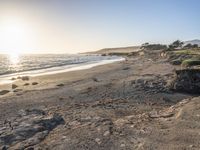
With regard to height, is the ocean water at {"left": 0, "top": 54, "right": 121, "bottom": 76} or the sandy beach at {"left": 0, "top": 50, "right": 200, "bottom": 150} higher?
the sandy beach at {"left": 0, "top": 50, "right": 200, "bottom": 150}

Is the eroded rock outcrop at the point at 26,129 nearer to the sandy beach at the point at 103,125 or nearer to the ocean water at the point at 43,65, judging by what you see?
the sandy beach at the point at 103,125

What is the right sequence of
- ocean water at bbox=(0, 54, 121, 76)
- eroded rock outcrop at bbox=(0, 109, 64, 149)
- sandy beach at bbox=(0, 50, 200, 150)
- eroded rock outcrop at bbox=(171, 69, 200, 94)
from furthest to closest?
1. ocean water at bbox=(0, 54, 121, 76)
2. eroded rock outcrop at bbox=(171, 69, 200, 94)
3. eroded rock outcrop at bbox=(0, 109, 64, 149)
4. sandy beach at bbox=(0, 50, 200, 150)

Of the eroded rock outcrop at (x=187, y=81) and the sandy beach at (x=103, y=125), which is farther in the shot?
the eroded rock outcrop at (x=187, y=81)

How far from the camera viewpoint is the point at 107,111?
51.9 feet

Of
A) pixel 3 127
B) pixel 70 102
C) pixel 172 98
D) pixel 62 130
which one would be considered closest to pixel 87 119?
pixel 62 130

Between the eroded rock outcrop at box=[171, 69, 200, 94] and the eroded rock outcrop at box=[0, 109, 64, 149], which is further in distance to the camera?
the eroded rock outcrop at box=[171, 69, 200, 94]

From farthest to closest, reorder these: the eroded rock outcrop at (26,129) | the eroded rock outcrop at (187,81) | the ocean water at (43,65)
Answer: the ocean water at (43,65)
the eroded rock outcrop at (187,81)
the eroded rock outcrop at (26,129)

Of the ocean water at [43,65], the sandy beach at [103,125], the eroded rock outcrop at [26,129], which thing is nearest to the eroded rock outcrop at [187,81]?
the sandy beach at [103,125]

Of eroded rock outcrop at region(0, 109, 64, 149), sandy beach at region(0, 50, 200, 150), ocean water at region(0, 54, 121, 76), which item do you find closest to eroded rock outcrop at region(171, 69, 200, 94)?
sandy beach at region(0, 50, 200, 150)

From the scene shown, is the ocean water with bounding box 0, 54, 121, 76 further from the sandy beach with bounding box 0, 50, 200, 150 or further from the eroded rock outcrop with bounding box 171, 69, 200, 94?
the sandy beach with bounding box 0, 50, 200, 150

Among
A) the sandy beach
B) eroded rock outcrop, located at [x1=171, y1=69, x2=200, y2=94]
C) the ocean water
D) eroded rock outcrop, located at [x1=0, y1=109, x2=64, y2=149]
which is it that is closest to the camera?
the sandy beach

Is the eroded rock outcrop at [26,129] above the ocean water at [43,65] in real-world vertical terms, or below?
above

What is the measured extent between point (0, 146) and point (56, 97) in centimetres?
1066

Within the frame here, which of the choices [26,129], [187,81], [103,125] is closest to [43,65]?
[187,81]
